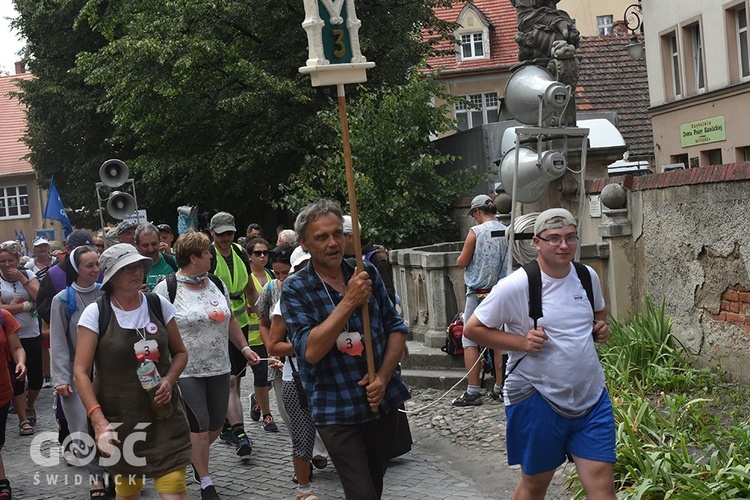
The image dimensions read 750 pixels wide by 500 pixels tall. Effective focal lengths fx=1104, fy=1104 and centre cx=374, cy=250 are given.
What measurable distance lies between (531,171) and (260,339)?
9.55 feet

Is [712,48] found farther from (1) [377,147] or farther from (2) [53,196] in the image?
(2) [53,196]

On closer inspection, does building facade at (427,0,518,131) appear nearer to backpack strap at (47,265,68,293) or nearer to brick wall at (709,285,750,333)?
backpack strap at (47,265,68,293)

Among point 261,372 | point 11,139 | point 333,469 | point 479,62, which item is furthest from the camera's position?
point 11,139

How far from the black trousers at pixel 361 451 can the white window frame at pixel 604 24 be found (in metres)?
48.7

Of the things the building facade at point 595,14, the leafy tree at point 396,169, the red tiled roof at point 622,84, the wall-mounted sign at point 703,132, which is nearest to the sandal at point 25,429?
the leafy tree at point 396,169

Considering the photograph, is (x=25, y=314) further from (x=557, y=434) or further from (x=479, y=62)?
(x=479, y=62)

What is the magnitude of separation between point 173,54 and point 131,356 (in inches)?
827

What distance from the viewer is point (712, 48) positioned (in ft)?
94.8

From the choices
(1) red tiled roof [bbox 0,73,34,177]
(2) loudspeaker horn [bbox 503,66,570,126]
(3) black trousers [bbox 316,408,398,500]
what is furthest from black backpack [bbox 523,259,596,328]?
(1) red tiled roof [bbox 0,73,34,177]

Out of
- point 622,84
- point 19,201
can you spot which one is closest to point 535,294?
point 622,84

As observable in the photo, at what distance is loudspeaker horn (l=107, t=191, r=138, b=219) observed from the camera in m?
17.7

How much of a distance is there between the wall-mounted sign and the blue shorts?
80.7ft

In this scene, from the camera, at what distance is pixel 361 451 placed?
4.98 metres

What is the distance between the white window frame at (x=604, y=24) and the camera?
51.4m
